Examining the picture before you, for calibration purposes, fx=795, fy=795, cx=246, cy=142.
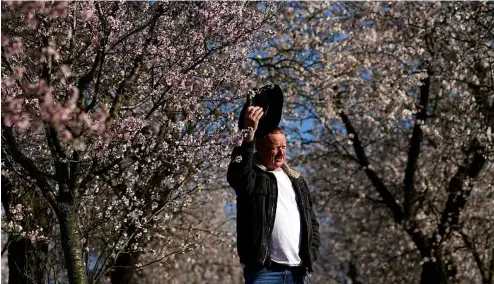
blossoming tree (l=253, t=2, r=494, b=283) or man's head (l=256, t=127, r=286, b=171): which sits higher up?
blossoming tree (l=253, t=2, r=494, b=283)

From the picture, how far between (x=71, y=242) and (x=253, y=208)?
1.36 m

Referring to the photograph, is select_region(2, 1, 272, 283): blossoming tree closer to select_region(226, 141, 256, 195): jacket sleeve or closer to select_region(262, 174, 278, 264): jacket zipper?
select_region(226, 141, 256, 195): jacket sleeve

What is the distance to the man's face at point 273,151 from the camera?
184 inches

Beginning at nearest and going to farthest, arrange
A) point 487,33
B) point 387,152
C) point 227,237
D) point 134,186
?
point 134,186, point 487,33, point 227,237, point 387,152

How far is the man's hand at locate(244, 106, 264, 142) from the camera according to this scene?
4438mm

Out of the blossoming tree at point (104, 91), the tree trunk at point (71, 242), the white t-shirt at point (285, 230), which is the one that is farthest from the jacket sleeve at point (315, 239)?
the tree trunk at point (71, 242)

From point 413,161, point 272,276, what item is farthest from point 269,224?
point 413,161

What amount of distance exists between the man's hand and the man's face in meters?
0.16

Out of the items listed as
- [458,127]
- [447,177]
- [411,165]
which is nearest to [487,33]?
[458,127]

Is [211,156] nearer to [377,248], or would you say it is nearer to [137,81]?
[137,81]

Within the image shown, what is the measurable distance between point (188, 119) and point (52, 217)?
1.62m

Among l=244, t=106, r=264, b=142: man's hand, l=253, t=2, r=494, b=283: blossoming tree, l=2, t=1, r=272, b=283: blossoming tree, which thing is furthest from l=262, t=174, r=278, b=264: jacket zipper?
l=253, t=2, r=494, b=283: blossoming tree

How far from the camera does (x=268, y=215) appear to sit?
4473 mm

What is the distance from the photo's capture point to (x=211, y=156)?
221 inches
